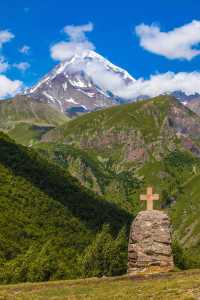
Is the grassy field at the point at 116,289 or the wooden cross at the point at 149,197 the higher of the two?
the wooden cross at the point at 149,197

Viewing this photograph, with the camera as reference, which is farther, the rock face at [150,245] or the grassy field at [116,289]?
the rock face at [150,245]

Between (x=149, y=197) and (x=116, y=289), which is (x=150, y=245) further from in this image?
(x=116, y=289)

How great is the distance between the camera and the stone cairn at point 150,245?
1752 inches

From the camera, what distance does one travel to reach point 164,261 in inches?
1763

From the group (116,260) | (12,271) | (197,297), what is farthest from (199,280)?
(116,260)

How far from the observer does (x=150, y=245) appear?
44562 millimetres

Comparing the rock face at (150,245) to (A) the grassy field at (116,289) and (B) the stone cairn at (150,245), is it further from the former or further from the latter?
(A) the grassy field at (116,289)

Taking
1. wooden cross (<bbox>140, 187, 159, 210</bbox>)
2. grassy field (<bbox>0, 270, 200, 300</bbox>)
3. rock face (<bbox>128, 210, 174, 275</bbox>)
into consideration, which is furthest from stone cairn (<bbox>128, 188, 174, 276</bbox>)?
grassy field (<bbox>0, 270, 200, 300</bbox>)

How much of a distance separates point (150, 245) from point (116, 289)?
7384 mm

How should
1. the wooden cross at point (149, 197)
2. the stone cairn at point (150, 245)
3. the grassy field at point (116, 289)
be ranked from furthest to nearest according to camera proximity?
the wooden cross at point (149, 197) → the stone cairn at point (150, 245) → the grassy field at point (116, 289)

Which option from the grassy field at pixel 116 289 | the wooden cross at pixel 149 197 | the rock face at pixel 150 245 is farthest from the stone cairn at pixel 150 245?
the grassy field at pixel 116 289

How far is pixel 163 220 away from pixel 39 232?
501 ft

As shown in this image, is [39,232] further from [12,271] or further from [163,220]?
[163,220]

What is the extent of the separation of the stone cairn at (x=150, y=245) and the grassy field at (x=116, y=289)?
201cm
